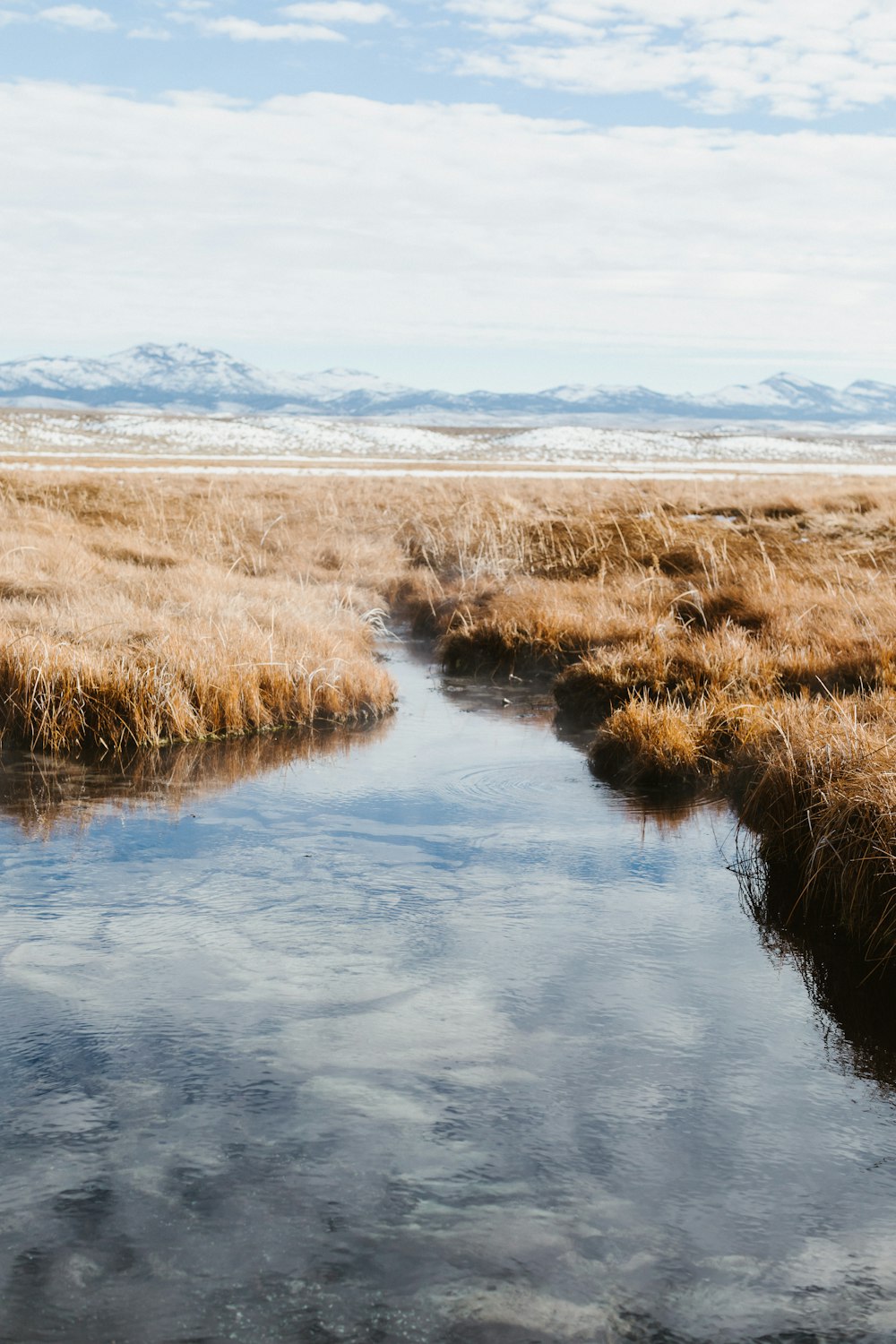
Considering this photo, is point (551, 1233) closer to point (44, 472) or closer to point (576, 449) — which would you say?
point (44, 472)

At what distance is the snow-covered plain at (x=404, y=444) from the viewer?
77.8m

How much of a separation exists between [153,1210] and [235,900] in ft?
8.40

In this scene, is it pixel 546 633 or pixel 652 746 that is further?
pixel 546 633


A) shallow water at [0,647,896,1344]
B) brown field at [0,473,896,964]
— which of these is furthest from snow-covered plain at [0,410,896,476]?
shallow water at [0,647,896,1344]

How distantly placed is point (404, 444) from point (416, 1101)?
10905 centimetres

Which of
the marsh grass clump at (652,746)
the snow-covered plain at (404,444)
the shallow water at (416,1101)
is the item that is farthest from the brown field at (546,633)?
the snow-covered plain at (404,444)

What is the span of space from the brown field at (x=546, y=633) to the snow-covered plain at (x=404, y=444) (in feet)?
166

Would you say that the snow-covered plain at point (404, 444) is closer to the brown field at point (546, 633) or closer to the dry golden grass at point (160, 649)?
the brown field at point (546, 633)

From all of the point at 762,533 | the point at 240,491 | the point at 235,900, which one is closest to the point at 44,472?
the point at 240,491

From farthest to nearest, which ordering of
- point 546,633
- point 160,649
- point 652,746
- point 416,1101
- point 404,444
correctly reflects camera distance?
point 404,444 < point 546,633 < point 160,649 < point 652,746 < point 416,1101

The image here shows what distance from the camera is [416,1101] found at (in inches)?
169

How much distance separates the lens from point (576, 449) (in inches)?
4382

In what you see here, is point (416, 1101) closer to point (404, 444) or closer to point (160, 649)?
point (160, 649)

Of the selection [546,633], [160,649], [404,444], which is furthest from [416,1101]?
[404,444]
